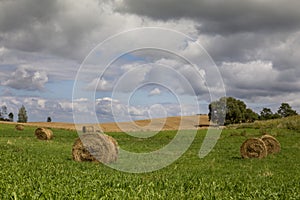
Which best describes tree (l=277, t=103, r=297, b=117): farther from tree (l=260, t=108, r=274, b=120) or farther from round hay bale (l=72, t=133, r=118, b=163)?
round hay bale (l=72, t=133, r=118, b=163)

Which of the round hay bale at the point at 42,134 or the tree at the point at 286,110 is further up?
the tree at the point at 286,110

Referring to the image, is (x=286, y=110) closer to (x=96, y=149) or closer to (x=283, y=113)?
(x=283, y=113)

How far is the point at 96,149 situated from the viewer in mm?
23000

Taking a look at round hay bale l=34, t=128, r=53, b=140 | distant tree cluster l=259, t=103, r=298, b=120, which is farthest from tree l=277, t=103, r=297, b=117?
round hay bale l=34, t=128, r=53, b=140

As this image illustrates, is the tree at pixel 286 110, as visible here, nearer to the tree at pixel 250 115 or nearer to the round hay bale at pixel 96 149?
the tree at pixel 250 115

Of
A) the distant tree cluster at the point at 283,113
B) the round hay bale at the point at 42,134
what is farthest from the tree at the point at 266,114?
the round hay bale at the point at 42,134

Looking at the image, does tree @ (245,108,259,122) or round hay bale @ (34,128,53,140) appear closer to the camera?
round hay bale @ (34,128,53,140)

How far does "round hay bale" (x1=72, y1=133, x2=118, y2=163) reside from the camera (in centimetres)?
2272

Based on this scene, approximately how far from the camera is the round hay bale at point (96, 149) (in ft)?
74.5

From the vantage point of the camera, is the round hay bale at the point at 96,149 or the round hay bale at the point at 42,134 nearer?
the round hay bale at the point at 96,149

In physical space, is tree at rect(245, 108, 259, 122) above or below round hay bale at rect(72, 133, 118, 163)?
above

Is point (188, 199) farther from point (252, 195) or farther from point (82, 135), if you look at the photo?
point (82, 135)

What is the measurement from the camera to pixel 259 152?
100 feet

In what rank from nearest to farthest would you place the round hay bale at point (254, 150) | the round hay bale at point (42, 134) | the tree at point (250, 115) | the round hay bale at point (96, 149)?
the round hay bale at point (96, 149)
the round hay bale at point (254, 150)
the round hay bale at point (42, 134)
the tree at point (250, 115)
